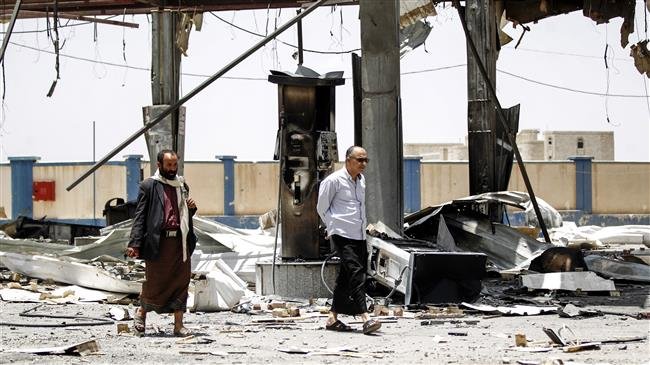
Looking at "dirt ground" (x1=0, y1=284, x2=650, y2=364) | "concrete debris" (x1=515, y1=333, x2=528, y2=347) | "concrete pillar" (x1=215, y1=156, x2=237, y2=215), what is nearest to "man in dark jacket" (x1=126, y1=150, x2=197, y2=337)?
"dirt ground" (x1=0, y1=284, x2=650, y2=364)

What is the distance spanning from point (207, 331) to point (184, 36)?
33.2 feet

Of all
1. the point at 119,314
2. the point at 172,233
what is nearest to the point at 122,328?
the point at 172,233

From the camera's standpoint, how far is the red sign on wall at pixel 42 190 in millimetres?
33844

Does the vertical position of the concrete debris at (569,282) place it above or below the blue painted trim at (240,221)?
above

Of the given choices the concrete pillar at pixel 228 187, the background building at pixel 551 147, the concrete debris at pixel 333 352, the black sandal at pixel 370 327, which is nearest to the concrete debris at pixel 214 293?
the black sandal at pixel 370 327

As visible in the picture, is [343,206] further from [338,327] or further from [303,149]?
[303,149]

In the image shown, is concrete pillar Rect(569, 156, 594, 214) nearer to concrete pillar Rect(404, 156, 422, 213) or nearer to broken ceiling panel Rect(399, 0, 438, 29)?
concrete pillar Rect(404, 156, 422, 213)

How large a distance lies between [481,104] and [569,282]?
5757mm

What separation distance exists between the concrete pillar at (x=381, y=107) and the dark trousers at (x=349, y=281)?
12.7ft

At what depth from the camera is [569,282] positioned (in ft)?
43.9

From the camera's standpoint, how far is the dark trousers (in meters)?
10.3

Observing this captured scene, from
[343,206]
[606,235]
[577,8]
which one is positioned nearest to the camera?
[343,206]

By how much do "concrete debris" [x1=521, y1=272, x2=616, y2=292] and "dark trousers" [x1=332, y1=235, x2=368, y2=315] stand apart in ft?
12.3

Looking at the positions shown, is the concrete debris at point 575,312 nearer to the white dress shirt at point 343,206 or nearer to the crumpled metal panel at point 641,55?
the white dress shirt at point 343,206
